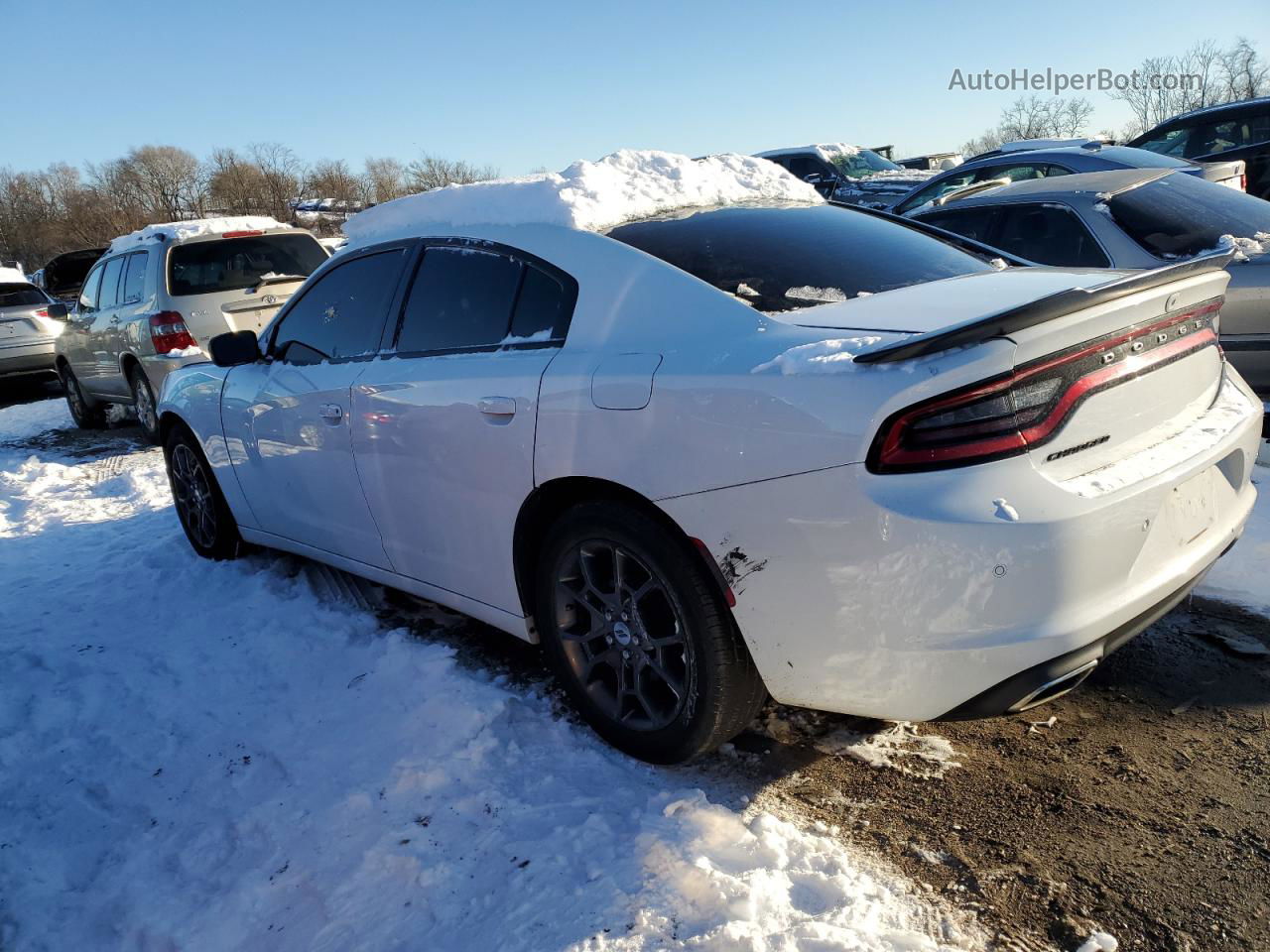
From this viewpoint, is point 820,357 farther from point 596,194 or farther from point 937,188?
point 937,188

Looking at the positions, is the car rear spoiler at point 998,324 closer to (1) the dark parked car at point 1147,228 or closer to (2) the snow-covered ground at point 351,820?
(2) the snow-covered ground at point 351,820

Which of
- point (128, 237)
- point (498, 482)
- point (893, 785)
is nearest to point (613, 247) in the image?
point (498, 482)

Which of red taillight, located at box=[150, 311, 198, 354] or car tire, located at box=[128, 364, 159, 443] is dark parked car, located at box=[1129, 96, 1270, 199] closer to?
red taillight, located at box=[150, 311, 198, 354]

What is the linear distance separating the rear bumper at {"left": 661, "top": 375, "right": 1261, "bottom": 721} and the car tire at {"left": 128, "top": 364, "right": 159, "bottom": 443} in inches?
296

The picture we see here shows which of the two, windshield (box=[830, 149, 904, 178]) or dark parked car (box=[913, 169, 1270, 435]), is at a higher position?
windshield (box=[830, 149, 904, 178])

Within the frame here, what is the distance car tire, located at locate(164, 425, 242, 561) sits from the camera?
4.64 m

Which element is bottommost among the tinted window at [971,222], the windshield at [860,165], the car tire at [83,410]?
the car tire at [83,410]

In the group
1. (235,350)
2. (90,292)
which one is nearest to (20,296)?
(90,292)

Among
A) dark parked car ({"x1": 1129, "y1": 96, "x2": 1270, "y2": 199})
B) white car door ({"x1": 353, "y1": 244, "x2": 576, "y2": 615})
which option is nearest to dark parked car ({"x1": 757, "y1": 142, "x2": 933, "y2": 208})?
dark parked car ({"x1": 1129, "y1": 96, "x2": 1270, "y2": 199})

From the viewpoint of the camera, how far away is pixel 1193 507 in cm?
226

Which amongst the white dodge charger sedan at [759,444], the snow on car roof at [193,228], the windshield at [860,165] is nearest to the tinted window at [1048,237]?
the white dodge charger sedan at [759,444]

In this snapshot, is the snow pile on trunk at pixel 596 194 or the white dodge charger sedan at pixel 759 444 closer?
the white dodge charger sedan at pixel 759 444

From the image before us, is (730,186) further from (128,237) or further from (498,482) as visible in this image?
(128,237)

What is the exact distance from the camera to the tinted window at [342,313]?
11.4 ft
